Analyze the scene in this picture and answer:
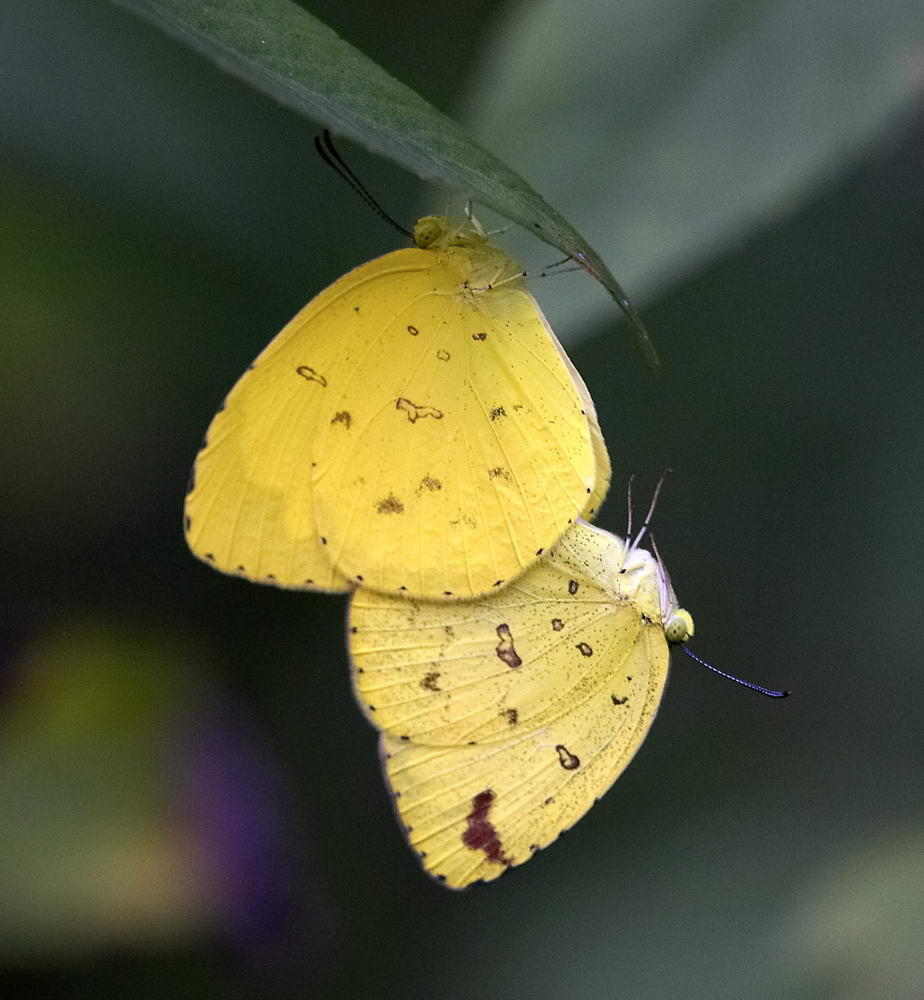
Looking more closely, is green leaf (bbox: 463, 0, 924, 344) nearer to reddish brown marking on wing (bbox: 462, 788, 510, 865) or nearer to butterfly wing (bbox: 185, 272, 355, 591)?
butterfly wing (bbox: 185, 272, 355, 591)

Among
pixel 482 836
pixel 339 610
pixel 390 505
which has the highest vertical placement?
pixel 390 505

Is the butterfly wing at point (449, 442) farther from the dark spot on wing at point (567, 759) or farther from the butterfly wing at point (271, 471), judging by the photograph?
the dark spot on wing at point (567, 759)

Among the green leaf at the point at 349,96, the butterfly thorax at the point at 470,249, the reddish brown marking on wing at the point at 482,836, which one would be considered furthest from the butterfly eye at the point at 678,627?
the green leaf at the point at 349,96

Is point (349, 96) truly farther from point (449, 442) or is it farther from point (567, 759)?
point (567, 759)

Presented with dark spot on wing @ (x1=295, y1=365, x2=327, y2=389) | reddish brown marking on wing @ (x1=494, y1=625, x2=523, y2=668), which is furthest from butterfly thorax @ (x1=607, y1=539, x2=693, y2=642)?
dark spot on wing @ (x1=295, y1=365, x2=327, y2=389)

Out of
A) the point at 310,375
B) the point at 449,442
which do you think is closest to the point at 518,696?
the point at 449,442

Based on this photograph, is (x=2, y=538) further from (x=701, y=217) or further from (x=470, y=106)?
(x=701, y=217)
